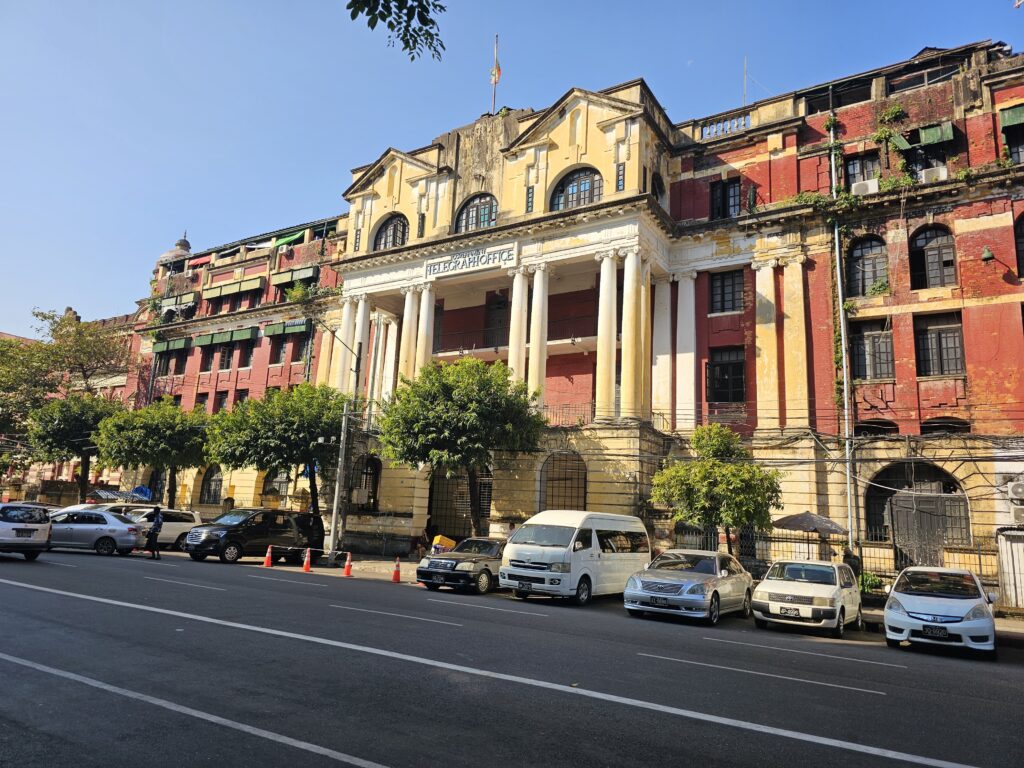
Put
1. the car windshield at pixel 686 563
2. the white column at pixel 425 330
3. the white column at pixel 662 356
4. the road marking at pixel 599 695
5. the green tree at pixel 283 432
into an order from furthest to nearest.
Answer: the white column at pixel 425 330, the green tree at pixel 283 432, the white column at pixel 662 356, the car windshield at pixel 686 563, the road marking at pixel 599 695

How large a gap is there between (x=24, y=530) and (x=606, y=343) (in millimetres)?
18986

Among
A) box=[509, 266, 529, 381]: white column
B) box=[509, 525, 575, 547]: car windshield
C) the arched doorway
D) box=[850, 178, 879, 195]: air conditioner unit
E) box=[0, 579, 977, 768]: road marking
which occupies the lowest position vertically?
box=[0, 579, 977, 768]: road marking

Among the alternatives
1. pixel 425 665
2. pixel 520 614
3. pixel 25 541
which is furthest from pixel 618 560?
pixel 25 541

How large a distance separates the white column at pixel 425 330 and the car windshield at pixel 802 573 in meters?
19.0

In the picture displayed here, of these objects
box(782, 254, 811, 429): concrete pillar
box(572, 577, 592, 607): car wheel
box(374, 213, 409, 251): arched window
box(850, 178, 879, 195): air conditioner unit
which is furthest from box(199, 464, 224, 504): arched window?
box(850, 178, 879, 195): air conditioner unit

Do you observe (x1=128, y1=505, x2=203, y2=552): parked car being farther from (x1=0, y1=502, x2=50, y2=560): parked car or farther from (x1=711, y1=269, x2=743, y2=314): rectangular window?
(x1=711, y1=269, x2=743, y2=314): rectangular window

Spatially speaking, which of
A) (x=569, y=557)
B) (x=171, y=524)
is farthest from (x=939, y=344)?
(x=171, y=524)

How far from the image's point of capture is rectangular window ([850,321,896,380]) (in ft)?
79.4

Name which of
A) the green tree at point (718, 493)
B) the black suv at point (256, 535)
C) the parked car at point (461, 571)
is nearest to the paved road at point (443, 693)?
the parked car at point (461, 571)

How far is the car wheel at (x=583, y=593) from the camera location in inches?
641

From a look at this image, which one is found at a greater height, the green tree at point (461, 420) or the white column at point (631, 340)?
Answer: the white column at point (631, 340)

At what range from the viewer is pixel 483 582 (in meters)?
17.5

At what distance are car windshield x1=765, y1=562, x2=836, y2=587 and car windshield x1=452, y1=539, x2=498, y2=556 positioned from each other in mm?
7232

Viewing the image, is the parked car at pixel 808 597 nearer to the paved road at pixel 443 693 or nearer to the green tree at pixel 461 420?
the paved road at pixel 443 693
